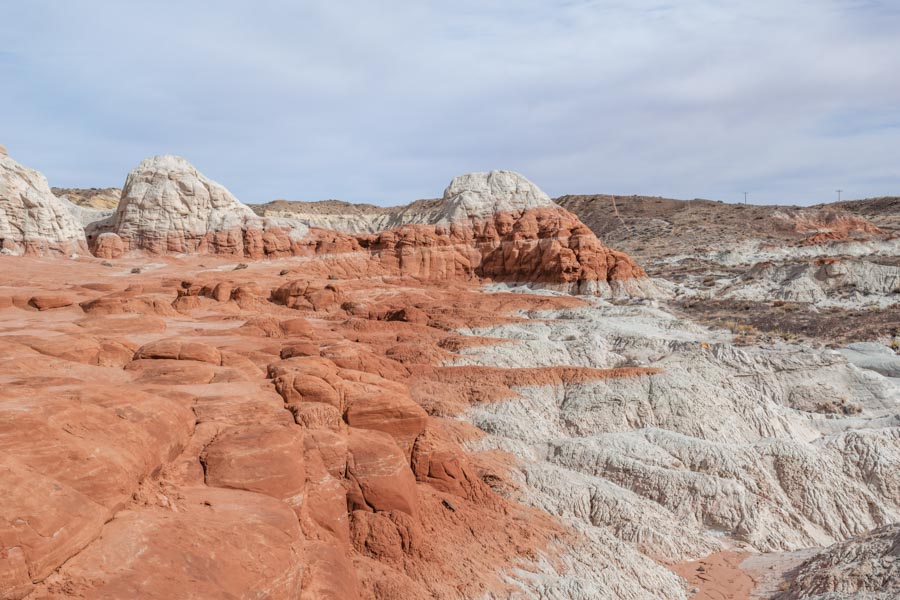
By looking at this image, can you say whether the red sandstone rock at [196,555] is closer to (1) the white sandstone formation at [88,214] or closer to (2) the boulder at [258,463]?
(2) the boulder at [258,463]

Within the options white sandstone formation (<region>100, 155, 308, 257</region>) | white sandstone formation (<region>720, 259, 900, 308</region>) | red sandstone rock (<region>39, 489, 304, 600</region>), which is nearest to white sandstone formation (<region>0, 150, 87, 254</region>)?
white sandstone formation (<region>100, 155, 308, 257</region>)

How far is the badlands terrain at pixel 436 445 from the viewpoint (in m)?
8.12

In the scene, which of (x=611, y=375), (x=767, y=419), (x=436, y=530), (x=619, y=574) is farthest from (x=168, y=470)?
(x=767, y=419)

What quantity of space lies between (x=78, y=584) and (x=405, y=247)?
4960 centimetres

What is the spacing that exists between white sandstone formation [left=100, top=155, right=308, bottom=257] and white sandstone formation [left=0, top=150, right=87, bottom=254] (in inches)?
176

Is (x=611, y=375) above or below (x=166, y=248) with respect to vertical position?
below

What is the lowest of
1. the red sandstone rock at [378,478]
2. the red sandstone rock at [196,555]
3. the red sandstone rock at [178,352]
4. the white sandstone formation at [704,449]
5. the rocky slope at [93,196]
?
the white sandstone formation at [704,449]

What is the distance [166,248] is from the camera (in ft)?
173

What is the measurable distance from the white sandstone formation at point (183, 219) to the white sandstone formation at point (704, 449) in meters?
33.9

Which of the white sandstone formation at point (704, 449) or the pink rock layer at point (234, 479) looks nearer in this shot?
the pink rock layer at point (234, 479)

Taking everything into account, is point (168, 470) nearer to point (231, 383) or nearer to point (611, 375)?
point (231, 383)

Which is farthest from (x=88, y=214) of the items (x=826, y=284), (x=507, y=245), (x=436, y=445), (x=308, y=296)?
(x=826, y=284)

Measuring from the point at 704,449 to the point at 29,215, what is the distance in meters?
51.0

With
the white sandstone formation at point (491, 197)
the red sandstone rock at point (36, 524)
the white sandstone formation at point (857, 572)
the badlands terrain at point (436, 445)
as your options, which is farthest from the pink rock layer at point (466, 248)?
the red sandstone rock at point (36, 524)
